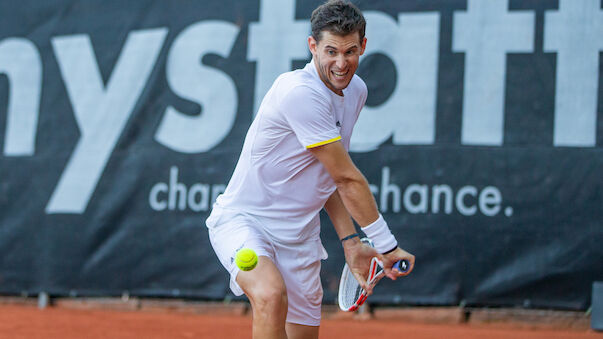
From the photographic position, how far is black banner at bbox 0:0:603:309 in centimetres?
490

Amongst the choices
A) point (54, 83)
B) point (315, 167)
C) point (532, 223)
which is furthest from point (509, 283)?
point (54, 83)

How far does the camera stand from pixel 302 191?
2826mm

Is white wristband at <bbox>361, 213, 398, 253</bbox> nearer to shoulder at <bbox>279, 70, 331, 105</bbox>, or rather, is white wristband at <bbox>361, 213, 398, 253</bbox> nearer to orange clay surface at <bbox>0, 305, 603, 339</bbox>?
shoulder at <bbox>279, 70, 331, 105</bbox>

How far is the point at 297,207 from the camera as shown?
2857 mm

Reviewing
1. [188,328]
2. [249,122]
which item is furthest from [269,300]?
[249,122]

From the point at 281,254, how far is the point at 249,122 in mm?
2662

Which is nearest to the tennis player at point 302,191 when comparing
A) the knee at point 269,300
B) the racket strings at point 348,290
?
the knee at point 269,300

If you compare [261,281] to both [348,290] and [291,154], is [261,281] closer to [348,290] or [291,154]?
[291,154]

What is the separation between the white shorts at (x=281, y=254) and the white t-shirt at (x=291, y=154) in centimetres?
4

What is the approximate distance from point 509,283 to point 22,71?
13.3 ft

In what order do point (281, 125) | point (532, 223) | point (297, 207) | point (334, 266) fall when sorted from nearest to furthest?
point (281, 125)
point (297, 207)
point (532, 223)
point (334, 266)

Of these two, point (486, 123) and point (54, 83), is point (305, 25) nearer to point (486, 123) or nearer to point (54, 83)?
point (486, 123)

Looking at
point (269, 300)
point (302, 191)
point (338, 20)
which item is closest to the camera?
point (269, 300)

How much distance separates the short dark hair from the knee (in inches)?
34.5
